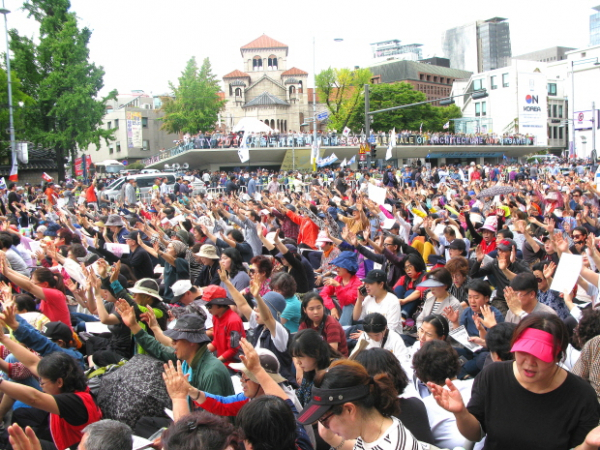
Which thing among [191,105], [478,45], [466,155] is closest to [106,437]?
[191,105]

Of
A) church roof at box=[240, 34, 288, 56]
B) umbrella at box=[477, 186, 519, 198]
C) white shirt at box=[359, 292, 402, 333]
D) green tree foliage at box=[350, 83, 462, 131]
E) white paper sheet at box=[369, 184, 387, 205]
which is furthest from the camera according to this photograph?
church roof at box=[240, 34, 288, 56]

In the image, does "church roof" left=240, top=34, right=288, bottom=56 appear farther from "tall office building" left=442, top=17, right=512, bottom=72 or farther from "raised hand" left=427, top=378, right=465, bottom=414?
"tall office building" left=442, top=17, right=512, bottom=72

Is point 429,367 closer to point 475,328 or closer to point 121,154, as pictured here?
point 475,328

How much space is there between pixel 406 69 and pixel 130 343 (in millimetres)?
99153

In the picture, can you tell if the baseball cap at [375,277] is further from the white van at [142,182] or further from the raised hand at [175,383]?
the white van at [142,182]

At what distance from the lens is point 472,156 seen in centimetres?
5756

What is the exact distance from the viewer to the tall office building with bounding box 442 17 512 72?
168038mm

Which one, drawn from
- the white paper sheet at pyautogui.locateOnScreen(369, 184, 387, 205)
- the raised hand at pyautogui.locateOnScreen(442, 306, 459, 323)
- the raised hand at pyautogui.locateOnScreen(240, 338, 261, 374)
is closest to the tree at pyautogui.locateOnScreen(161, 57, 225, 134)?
the white paper sheet at pyautogui.locateOnScreen(369, 184, 387, 205)

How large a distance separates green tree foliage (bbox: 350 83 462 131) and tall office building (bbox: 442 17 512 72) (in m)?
103

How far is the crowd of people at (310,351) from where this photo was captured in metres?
2.74

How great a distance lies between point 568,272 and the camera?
5023 mm

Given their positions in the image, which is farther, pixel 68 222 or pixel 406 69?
pixel 406 69

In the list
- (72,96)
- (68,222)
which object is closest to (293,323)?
(68,222)

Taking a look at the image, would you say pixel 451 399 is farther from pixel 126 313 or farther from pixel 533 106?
pixel 533 106
